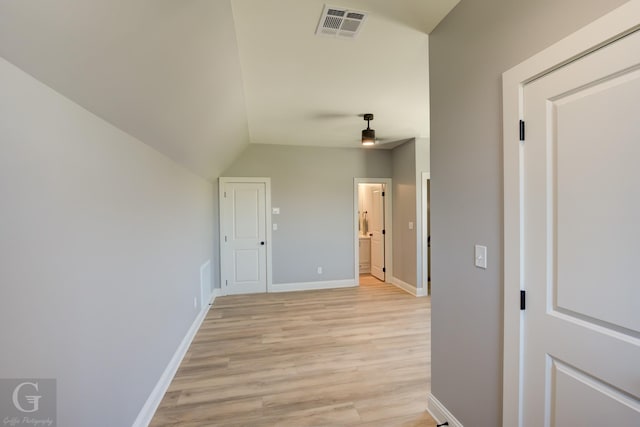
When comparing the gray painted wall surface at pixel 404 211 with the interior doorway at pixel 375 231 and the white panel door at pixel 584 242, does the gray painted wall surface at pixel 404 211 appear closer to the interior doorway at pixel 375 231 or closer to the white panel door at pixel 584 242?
the interior doorway at pixel 375 231

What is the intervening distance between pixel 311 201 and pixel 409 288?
2.37 metres

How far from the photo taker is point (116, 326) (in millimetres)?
1568

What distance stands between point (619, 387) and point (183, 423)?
236 centimetres

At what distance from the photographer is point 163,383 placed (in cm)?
224

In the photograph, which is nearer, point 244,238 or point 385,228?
point 244,238

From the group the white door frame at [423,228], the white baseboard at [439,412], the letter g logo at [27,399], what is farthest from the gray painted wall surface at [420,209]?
the letter g logo at [27,399]

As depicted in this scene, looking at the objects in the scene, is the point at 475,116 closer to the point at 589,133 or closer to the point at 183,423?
the point at 589,133

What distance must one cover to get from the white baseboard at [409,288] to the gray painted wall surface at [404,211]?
6 cm

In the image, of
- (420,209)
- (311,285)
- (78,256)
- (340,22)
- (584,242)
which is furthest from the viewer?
(311,285)

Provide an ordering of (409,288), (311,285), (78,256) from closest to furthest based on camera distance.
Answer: (78,256)
(409,288)
(311,285)

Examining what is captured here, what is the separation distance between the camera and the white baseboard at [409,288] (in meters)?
4.80

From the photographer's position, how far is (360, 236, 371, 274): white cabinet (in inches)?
265

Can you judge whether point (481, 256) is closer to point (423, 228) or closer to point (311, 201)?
point (423, 228)

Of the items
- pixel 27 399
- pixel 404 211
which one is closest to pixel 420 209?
pixel 404 211
